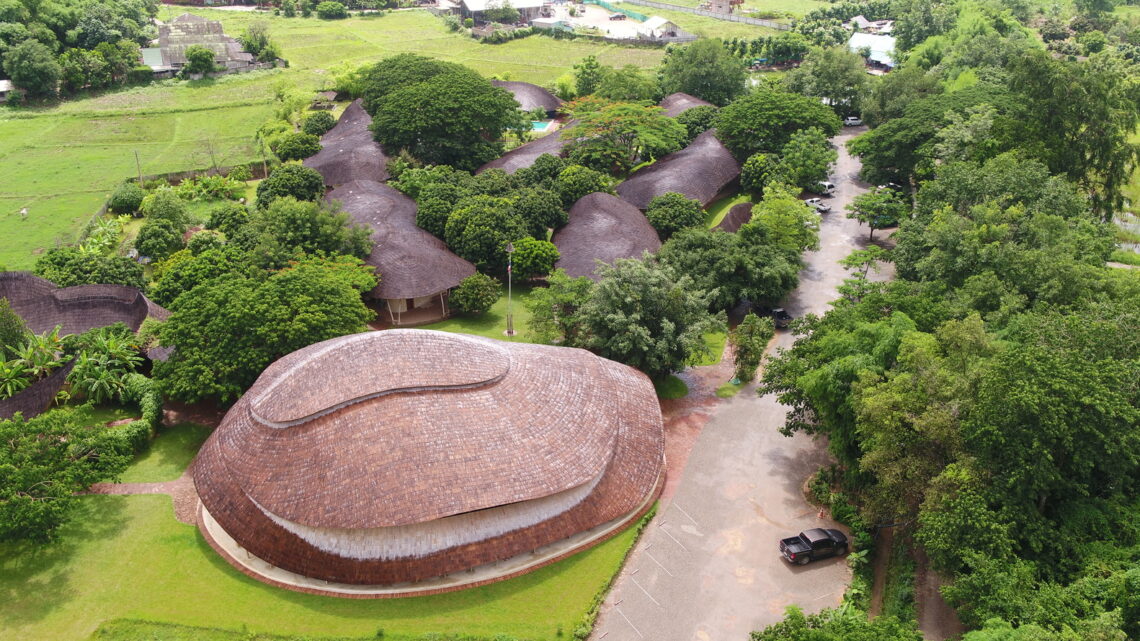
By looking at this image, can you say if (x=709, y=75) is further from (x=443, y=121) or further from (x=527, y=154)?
(x=443, y=121)

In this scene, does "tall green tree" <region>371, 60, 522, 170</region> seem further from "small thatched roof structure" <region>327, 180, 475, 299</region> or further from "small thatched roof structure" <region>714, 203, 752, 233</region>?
"small thatched roof structure" <region>714, 203, 752, 233</region>

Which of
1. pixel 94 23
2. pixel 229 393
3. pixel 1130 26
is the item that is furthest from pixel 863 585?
pixel 1130 26

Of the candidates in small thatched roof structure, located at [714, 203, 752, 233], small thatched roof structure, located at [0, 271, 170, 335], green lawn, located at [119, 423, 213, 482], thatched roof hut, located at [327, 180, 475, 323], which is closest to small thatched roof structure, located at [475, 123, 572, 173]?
thatched roof hut, located at [327, 180, 475, 323]

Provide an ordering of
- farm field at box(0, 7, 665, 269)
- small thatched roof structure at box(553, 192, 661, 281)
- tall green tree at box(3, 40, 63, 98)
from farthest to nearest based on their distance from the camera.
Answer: tall green tree at box(3, 40, 63, 98)
farm field at box(0, 7, 665, 269)
small thatched roof structure at box(553, 192, 661, 281)

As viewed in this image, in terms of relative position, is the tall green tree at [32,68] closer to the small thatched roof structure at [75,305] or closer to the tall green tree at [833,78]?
the small thatched roof structure at [75,305]

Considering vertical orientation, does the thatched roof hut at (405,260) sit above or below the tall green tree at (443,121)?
below

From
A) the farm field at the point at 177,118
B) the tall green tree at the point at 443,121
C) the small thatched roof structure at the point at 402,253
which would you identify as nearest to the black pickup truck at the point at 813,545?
the small thatched roof structure at the point at 402,253
